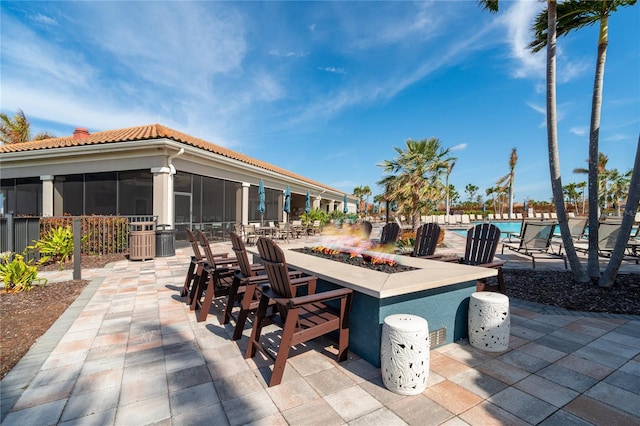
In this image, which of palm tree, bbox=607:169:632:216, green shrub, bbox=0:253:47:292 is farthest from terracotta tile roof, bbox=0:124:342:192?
palm tree, bbox=607:169:632:216

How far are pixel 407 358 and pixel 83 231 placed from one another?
9546mm

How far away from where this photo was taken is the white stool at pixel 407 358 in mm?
1979

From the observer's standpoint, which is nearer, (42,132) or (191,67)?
(191,67)

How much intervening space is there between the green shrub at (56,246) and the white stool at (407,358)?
25.6 feet

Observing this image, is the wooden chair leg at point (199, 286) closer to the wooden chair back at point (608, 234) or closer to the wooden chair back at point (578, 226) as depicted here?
the wooden chair back at point (608, 234)

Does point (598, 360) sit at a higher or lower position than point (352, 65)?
lower

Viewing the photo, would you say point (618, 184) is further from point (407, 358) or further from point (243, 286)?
point (243, 286)

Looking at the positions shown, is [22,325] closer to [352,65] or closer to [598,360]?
[598,360]

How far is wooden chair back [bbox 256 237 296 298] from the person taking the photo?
2293 millimetres

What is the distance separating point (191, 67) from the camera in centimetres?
975

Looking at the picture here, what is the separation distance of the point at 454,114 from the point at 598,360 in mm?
16334

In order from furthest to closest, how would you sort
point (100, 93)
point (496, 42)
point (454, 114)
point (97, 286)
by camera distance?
point (454, 114) < point (100, 93) < point (496, 42) < point (97, 286)

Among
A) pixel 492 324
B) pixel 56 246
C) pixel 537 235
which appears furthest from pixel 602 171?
pixel 56 246

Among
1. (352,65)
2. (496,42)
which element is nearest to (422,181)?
(496,42)
